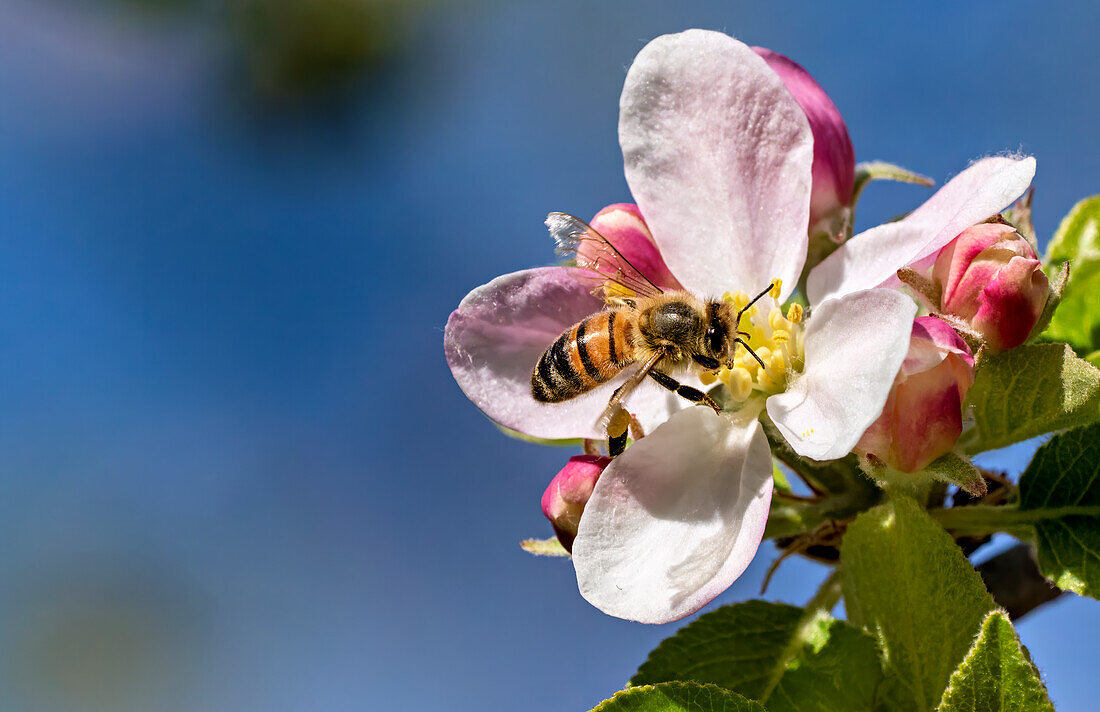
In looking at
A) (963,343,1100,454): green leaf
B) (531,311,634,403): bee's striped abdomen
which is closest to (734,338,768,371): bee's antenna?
(531,311,634,403): bee's striped abdomen

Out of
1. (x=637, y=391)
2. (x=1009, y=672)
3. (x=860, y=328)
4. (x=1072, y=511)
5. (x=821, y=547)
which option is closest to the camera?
(x=1009, y=672)

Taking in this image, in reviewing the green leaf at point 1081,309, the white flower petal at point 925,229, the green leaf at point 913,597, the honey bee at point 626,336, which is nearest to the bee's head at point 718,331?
the honey bee at point 626,336

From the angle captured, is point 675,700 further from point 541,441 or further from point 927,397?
point 541,441

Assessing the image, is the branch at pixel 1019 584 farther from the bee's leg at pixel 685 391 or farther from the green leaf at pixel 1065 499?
the bee's leg at pixel 685 391

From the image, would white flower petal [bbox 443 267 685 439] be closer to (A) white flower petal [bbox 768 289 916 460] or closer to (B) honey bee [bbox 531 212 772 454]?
(B) honey bee [bbox 531 212 772 454]

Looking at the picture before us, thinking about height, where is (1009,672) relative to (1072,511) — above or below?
below

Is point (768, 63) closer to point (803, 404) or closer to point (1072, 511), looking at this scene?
point (803, 404)

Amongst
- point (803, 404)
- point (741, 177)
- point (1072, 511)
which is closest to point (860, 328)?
point (803, 404)

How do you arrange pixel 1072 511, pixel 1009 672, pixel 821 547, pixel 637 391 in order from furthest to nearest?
pixel 821 547 < pixel 637 391 < pixel 1072 511 < pixel 1009 672
